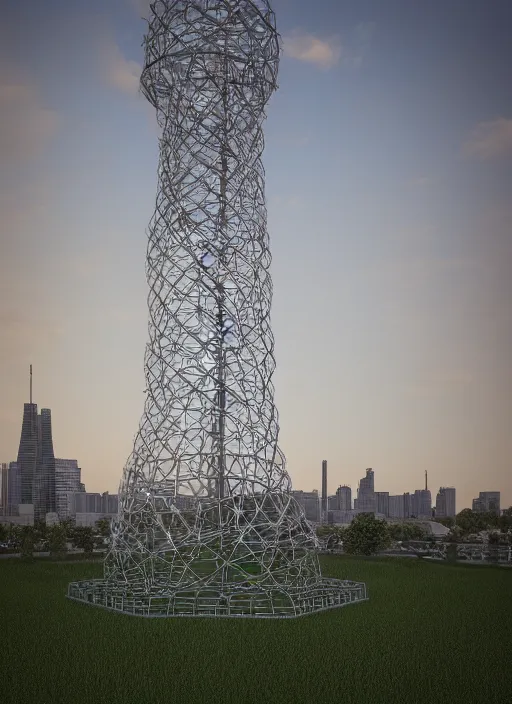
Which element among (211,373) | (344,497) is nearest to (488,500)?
(344,497)

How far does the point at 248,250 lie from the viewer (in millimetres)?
19344

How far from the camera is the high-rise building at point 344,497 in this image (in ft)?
272

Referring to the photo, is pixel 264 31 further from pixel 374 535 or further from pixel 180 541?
pixel 374 535

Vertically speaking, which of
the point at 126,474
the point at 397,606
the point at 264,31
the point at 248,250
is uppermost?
the point at 264,31

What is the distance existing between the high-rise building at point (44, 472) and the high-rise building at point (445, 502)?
111ft

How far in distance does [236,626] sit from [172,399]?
5222 millimetres

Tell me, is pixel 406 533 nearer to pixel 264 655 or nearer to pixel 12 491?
pixel 264 655

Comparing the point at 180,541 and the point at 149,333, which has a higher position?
the point at 149,333

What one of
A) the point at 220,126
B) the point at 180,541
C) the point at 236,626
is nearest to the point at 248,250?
the point at 220,126

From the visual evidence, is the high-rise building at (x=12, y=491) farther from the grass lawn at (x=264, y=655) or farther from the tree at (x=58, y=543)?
the grass lawn at (x=264, y=655)

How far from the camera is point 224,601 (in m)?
17.1

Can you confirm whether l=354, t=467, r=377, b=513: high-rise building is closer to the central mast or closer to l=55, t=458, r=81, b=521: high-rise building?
l=55, t=458, r=81, b=521: high-rise building

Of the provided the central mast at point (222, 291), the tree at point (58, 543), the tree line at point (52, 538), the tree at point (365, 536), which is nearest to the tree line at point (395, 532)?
the tree at point (365, 536)

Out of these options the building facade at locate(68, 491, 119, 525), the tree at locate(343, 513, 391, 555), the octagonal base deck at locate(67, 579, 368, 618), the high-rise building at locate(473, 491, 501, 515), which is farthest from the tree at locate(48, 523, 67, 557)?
the high-rise building at locate(473, 491, 501, 515)
